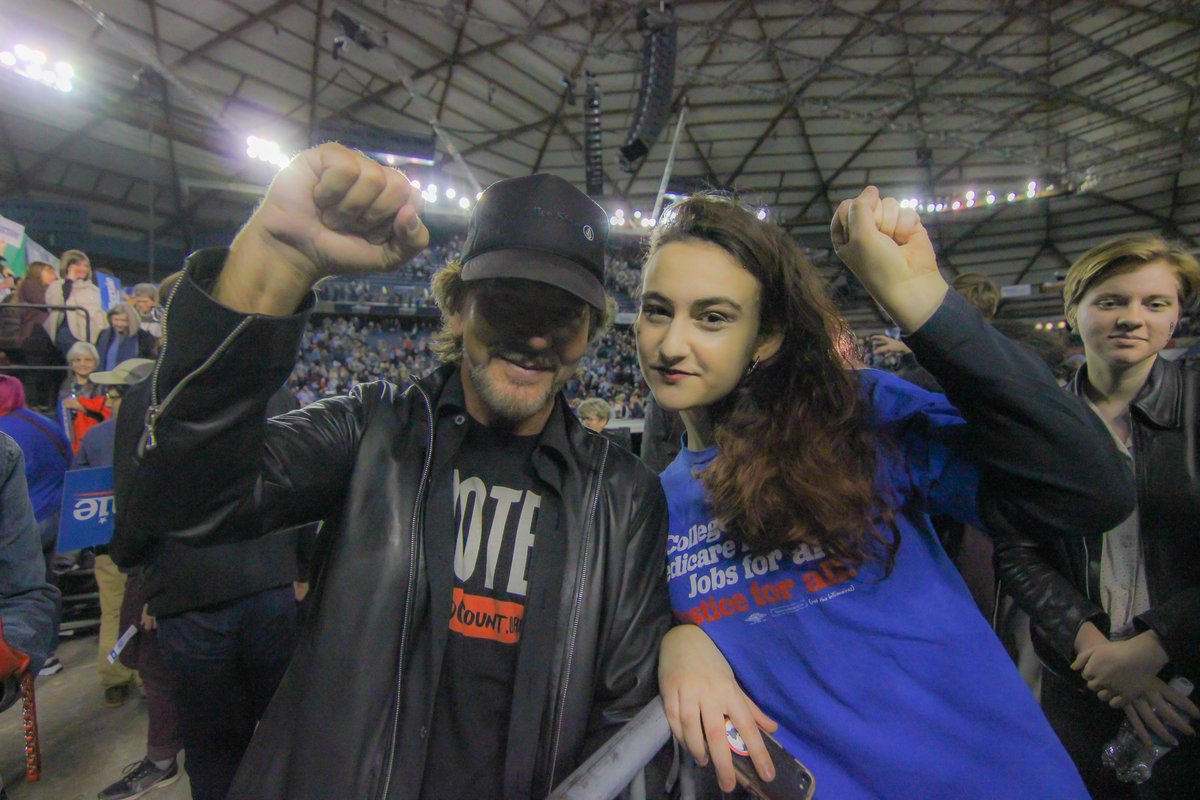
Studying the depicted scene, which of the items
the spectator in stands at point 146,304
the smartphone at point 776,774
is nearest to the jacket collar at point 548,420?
the smartphone at point 776,774

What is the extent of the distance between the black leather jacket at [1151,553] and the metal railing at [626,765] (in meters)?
1.18

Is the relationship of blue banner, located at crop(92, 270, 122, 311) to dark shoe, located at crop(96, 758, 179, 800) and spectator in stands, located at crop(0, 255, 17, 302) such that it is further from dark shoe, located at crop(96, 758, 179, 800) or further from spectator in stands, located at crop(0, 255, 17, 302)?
dark shoe, located at crop(96, 758, 179, 800)

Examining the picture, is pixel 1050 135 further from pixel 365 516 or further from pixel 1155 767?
pixel 365 516

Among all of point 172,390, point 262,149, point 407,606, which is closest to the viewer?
point 172,390

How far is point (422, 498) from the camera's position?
117cm

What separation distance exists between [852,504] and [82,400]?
5.65 m

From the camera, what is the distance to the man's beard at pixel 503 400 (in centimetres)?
127

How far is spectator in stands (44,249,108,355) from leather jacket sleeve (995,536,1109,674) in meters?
7.43

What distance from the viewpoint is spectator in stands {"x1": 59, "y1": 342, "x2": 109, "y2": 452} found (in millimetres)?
4332

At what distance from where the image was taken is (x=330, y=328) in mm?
17484

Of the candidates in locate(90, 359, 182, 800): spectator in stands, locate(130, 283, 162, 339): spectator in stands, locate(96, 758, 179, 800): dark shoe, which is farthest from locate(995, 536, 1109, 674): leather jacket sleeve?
locate(130, 283, 162, 339): spectator in stands

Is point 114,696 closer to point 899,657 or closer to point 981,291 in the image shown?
point 899,657

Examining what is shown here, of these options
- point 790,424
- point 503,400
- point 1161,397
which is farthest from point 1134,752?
point 503,400

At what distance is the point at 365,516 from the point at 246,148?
53.3ft
